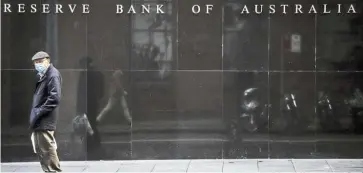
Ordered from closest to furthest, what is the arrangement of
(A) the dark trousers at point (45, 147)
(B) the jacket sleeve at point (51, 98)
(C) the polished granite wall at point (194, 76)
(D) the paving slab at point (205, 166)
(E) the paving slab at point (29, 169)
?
(B) the jacket sleeve at point (51, 98) → (A) the dark trousers at point (45, 147) → (D) the paving slab at point (205, 166) → (E) the paving slab at point (29, 169) → (C) the polished granite wall at point (194, 76)

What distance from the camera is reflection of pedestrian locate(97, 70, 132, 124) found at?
1153 cm

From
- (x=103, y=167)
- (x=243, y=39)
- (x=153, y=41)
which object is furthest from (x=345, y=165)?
(x=103, y=167)

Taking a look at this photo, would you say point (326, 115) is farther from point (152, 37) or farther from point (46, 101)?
point (46, 101)

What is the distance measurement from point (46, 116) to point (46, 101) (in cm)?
22

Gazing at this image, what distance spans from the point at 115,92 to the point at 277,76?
9.92ft

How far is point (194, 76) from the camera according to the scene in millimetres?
11555

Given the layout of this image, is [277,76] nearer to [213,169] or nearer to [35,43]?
[213,169]

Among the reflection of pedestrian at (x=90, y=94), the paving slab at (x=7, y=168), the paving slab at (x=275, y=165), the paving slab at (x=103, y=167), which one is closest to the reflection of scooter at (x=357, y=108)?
the paving slab at (x=275, y=165)

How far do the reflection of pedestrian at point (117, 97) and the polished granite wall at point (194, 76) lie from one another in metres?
0.06

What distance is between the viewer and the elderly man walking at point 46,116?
8891 millimetres

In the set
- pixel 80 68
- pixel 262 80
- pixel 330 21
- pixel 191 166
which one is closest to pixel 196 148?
pixel 191 166

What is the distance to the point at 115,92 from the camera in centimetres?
1155

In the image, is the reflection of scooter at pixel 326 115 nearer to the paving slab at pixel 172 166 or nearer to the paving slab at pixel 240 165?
the paving slab at pixel 240 165

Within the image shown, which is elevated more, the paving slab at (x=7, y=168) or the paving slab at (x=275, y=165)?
the paving slab at (x=275, y=165)
